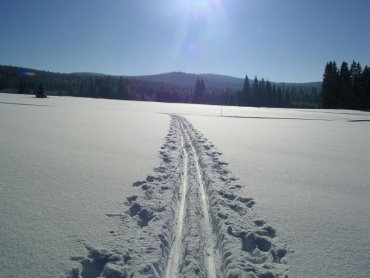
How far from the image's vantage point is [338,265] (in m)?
2.51

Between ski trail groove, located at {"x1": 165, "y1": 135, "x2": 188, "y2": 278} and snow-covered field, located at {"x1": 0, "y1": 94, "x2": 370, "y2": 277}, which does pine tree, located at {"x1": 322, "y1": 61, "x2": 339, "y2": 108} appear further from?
ski trail groove, located at {"x1": 165, "y1": 135, "x2": 188, "y2": 278}

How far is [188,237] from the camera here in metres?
3.09

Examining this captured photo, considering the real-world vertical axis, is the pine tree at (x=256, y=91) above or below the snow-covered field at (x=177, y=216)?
above

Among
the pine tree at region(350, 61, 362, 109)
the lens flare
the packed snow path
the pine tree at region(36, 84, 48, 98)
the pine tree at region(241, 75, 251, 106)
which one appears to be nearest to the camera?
the packed snow path

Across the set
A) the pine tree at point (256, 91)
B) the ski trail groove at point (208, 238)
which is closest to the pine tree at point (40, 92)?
the ski trail groove at point (208, 238)

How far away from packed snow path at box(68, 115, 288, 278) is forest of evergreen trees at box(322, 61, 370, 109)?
5651 cm

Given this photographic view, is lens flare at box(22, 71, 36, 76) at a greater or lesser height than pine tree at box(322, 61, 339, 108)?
greater

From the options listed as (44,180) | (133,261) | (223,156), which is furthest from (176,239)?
(223,156)

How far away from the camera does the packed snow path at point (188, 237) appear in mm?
2510

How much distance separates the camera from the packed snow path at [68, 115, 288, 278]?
→ 251 cm

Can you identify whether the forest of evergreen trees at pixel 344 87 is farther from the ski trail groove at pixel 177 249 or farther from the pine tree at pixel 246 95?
the ski trail groove at pixel 177 249

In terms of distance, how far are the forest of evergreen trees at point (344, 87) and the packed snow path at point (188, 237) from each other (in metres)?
56.5

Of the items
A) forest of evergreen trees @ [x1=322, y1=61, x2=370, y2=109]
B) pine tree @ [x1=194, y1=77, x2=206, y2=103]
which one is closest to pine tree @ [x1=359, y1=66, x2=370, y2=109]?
forest of evergreen trees @ [x1=322, y1=61, x2=370, y2=109]

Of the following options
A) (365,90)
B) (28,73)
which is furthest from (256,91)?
(28,73)
